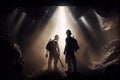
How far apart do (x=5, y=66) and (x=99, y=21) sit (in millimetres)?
13870

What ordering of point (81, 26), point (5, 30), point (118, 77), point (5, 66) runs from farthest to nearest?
point (81, 26) < point (5, 30) < point (5, 66) < point (118, 77)

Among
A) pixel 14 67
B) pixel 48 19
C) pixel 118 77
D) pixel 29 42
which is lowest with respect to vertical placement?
pixel 118 77

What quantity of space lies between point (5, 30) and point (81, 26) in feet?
34.4

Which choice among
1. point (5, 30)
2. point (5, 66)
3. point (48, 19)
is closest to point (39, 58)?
point (5, 30)

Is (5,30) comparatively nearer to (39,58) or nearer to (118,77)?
(39,58)

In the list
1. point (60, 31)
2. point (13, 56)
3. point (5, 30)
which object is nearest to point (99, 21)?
point (60, 31)

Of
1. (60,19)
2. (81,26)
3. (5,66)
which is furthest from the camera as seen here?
(60,19)

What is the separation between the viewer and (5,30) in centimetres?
2069

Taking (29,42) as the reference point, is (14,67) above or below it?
below

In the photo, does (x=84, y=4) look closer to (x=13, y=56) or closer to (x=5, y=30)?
(x=13, y=56)

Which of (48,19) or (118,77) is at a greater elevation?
(48,19)

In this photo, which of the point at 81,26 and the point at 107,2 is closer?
the point at 107,2

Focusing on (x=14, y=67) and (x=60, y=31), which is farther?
(x=60, y=31)

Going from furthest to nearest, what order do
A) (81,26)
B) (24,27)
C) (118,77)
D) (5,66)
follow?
(81,26), (24,27), (5,66), (118,77)
